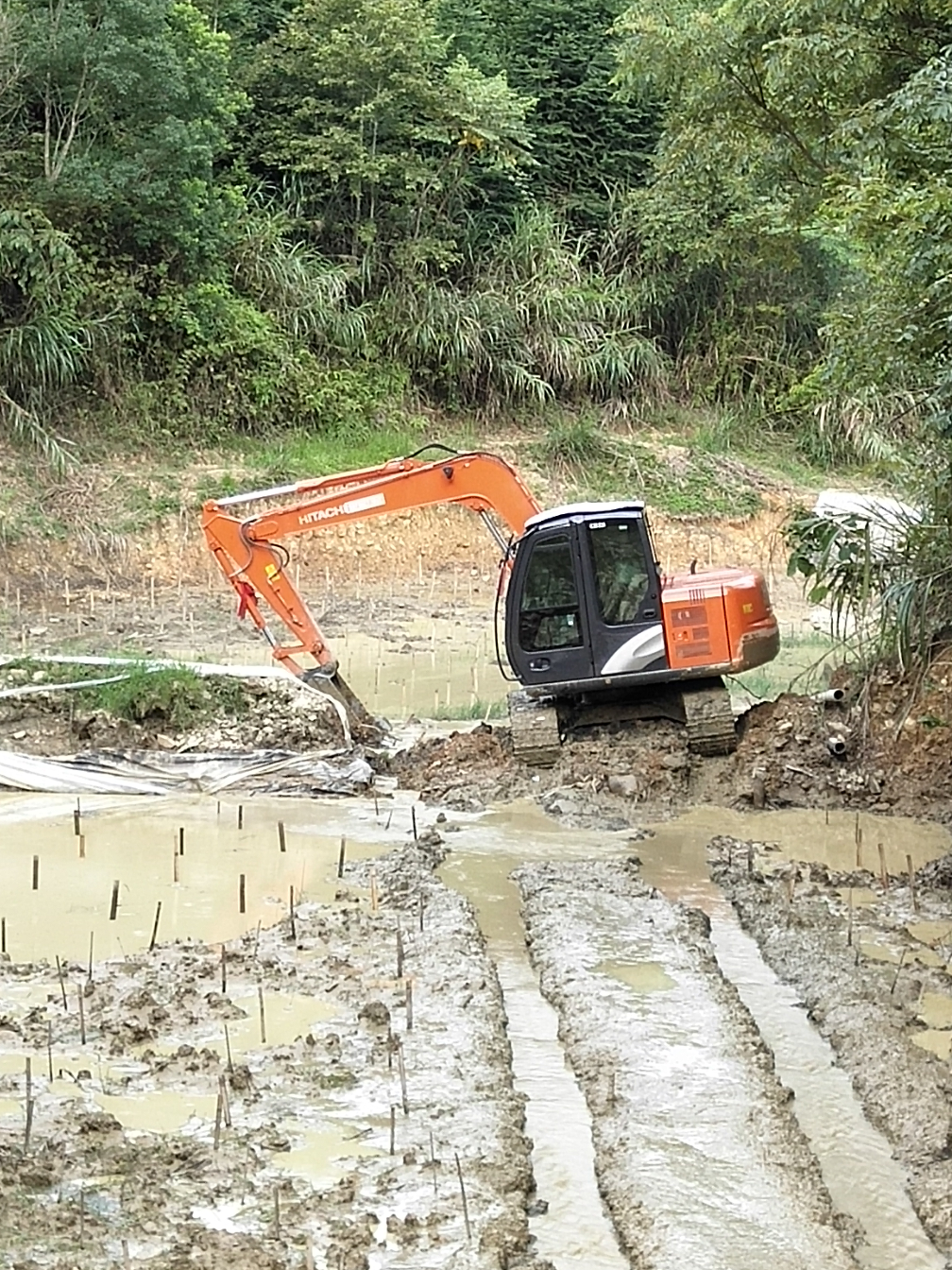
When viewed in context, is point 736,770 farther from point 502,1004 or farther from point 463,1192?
point 463,1192

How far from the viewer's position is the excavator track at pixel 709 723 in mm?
12484

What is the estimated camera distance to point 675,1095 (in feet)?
20.9

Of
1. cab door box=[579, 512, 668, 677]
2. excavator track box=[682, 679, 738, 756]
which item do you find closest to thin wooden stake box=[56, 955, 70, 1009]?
cab door box=[579, 512, 668, 677]

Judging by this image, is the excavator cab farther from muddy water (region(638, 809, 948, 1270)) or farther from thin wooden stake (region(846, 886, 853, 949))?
thin wooden stake (region(846, 886, 853, 949))

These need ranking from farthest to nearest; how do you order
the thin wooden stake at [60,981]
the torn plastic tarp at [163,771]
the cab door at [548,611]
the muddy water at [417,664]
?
1. the muddy water at [417,664]
2. the cab door at [548,611]
3. the torn plastic tarp at [163,771]
4. the thin wooden stake at [60,981]

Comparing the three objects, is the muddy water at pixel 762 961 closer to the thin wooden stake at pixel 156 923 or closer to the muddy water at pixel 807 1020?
the muddy water at pixel 807 1020

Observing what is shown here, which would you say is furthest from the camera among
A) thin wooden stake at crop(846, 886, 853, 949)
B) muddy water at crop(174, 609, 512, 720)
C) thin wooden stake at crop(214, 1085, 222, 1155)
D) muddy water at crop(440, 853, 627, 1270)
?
muddy water at crop(174, 609, 512, 720)

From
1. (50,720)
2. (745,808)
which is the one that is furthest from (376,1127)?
(50,720)

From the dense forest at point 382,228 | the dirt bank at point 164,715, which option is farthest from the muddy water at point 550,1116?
the dense forest at point 382,228

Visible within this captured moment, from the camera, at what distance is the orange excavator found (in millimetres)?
12211

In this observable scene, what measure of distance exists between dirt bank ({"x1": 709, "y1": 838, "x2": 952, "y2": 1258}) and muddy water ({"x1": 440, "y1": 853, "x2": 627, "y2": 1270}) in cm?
116

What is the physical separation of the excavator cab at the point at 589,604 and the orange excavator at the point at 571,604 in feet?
0.03

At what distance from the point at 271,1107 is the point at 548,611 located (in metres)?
6.56

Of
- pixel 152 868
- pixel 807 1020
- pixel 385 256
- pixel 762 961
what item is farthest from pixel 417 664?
pixel 385 256
